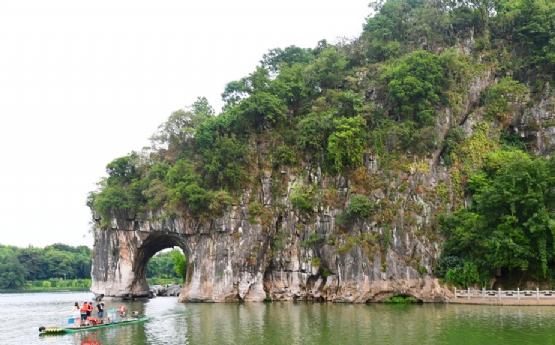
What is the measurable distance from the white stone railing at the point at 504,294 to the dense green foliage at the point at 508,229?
73 centimetres

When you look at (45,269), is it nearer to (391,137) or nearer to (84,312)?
(84,312)

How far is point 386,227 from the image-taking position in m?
36.1

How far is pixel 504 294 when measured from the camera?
105 ft

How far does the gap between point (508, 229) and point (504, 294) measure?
3.94 m


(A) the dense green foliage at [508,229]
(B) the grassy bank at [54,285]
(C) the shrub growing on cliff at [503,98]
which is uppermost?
(C) the shrub growing on cliff at [503,98]

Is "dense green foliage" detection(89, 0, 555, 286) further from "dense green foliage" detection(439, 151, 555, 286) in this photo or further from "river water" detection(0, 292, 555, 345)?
"river water" detection(0, 292, 555, 345)

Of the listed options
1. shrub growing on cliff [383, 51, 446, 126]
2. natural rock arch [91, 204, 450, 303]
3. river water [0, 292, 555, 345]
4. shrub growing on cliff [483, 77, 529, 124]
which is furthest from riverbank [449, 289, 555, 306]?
shrub growing on cliff [483, 77, 529, 124]

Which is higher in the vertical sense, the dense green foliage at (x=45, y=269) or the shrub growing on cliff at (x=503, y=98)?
the shrub growing on cliff at (x=503, y=98)

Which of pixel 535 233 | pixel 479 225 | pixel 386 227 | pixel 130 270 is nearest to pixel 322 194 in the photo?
pixel 386 227

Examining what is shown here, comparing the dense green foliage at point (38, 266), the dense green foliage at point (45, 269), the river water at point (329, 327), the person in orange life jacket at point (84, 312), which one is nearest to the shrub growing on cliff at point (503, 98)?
the river water at point (329, 327)

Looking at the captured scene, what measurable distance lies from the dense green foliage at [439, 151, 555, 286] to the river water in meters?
3.61

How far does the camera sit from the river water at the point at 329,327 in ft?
62.0

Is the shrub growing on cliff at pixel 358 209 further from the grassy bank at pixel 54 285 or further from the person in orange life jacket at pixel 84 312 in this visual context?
the grassy bank at pixel 54 285

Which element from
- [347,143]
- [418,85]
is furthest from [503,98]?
[347,143]
